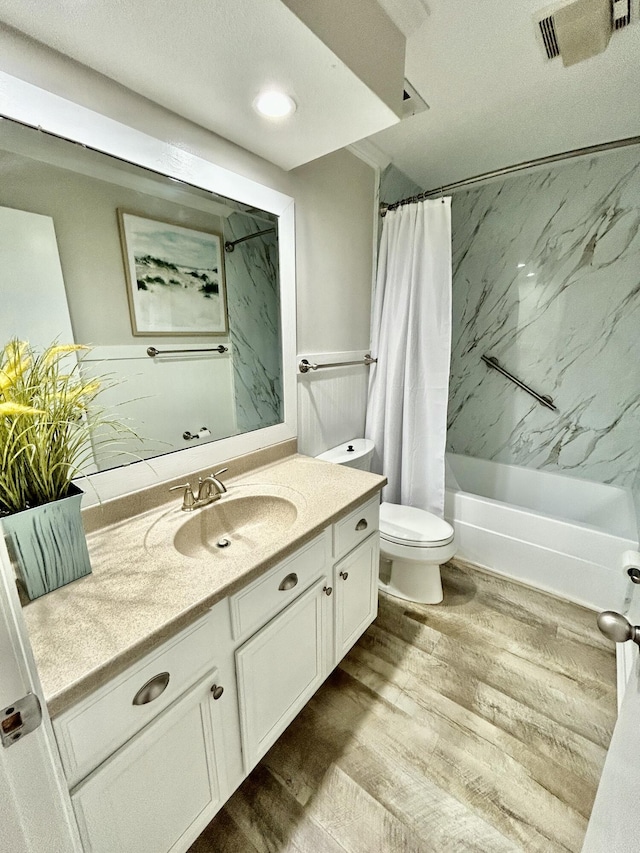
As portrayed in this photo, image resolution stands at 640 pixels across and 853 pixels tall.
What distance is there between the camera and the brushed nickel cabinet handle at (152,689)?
70 cm

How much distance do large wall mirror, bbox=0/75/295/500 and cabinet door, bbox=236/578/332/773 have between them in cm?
62

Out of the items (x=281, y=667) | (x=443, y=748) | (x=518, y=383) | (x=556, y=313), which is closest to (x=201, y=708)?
(x=281, y=667)

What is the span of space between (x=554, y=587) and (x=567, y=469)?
2.97ft

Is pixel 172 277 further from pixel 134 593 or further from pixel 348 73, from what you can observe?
pixel 134 593

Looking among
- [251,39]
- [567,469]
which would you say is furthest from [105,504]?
[567,469]

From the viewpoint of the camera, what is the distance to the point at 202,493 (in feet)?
3.86

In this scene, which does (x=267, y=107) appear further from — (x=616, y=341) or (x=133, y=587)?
(x=616, y=341)

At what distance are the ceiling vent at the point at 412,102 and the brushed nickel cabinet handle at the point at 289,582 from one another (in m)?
1.86

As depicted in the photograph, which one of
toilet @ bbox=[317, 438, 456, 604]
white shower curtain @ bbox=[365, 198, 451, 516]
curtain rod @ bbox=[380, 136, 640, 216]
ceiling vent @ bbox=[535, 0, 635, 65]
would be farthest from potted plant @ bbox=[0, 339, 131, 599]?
curtain rod @ bbox=[380, 136, 640, 216]

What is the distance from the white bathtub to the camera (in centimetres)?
173

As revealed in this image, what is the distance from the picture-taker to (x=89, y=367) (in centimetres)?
100

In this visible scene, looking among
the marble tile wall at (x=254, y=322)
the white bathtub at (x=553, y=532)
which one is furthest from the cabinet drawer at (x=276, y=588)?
the white bathtub at (x=553, y=532)

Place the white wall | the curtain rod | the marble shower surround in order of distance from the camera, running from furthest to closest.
A: the marble shower surround, the curtain rod, the white wall

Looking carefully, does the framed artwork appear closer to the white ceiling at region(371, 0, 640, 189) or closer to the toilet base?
the white ceiling at region(371, 0, 640, 189)
